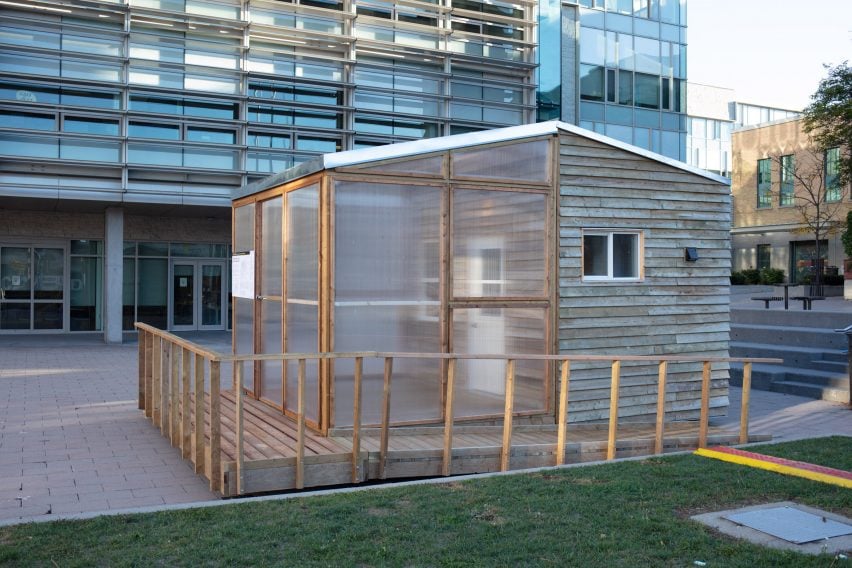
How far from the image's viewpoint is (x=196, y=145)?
860 inches

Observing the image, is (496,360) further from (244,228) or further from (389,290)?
(244,228)

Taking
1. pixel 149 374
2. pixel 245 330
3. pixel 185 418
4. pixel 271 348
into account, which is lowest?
pixel 185 418

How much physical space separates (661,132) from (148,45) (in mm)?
18838

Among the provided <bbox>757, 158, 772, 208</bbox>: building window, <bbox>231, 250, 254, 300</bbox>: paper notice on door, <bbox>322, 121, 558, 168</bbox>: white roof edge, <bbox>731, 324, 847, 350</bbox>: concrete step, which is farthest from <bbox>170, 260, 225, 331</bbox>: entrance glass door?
<bbox>757, 158, 772, 208</bbox>: building window

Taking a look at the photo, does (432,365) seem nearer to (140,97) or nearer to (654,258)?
(654,258)

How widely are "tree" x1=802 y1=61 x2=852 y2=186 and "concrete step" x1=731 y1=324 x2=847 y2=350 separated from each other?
44.8 ft

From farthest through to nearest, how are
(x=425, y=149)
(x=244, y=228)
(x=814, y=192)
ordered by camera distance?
(x=814, y=192) < (x=244, y=228) < (x=425, y=149)

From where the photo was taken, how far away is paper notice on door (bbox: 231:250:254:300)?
10414 mm

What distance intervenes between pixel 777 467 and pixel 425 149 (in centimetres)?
459

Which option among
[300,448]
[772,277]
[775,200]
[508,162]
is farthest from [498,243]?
[775,200]

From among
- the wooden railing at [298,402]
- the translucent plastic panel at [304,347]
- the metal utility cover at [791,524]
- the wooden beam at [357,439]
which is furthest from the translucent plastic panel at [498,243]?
the metal utility cover at [791,524]

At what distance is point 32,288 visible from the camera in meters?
23.8

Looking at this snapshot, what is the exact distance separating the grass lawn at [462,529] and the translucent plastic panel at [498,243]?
2.84 metres

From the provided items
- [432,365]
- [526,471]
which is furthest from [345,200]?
[526,471]
